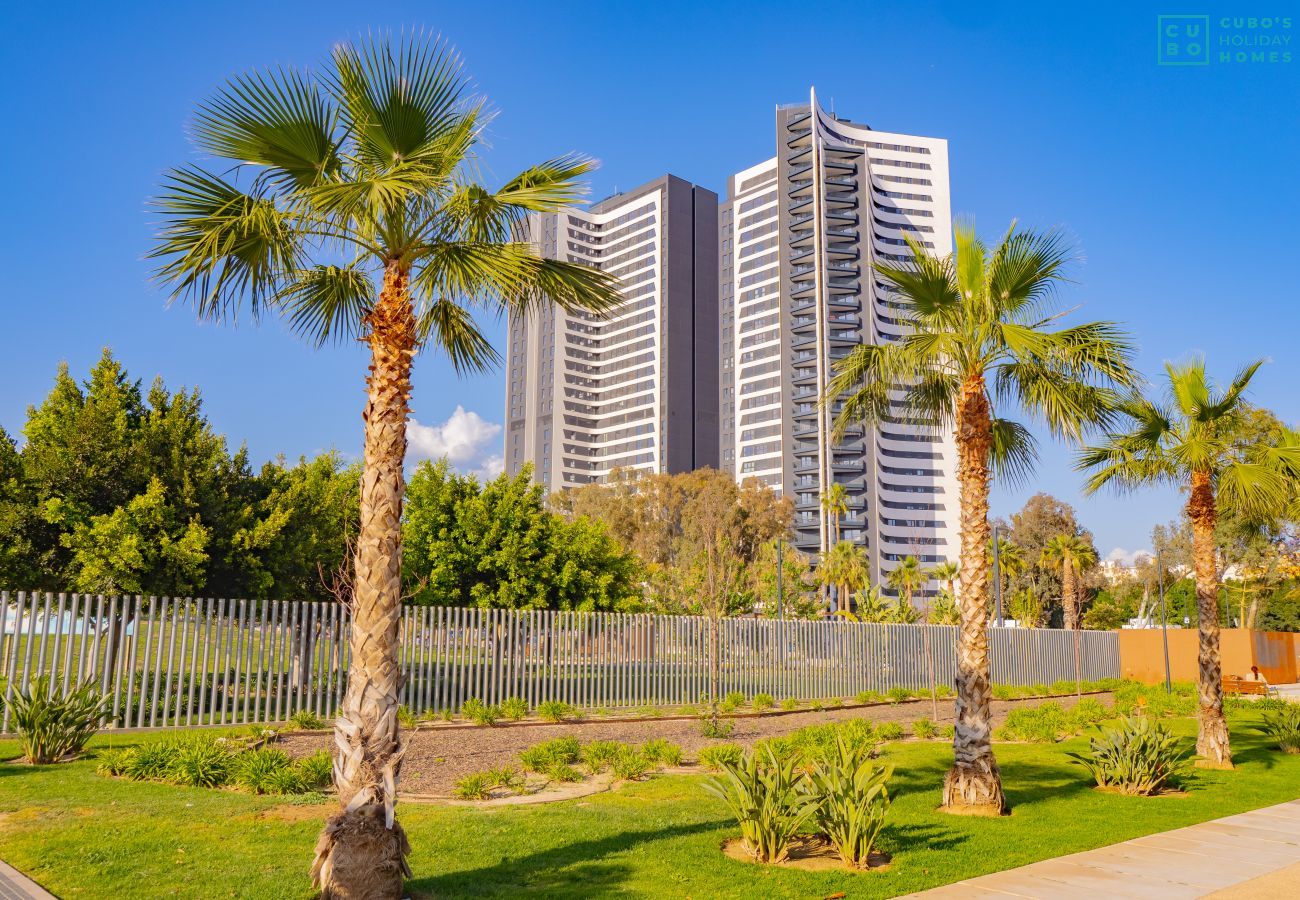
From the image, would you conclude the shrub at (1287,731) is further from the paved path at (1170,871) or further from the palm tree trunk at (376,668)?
the palm tree trunk at (376,668)

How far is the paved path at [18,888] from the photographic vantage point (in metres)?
5.73

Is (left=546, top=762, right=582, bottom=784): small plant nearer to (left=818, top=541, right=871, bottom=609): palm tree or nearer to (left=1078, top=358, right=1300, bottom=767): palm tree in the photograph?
(left=1078, top=358, right=1300, bottom=767): palm tree

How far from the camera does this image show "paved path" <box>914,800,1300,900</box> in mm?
6668

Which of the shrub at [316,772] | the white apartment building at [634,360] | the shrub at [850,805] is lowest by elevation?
the shrub at [316,772]

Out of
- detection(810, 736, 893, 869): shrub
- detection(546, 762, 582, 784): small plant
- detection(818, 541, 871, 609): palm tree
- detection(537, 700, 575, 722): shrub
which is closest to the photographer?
detection(810, 736, 893, 869): shrub

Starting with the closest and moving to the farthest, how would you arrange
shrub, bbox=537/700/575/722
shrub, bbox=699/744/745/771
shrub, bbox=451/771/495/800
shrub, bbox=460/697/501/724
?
1. shrub, bbox=451/771/495/800
2. shrub, bbox=699/744/745/771
3. shrub, bbox=460/697/501/724
4. shrub, bbox=537/700/575/722

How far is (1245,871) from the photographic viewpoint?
747 centimetres

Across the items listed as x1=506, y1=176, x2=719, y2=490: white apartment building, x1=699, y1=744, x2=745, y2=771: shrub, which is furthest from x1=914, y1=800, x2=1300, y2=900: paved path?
x1=506, y1=176, x2=719, y2=490: white apartment building

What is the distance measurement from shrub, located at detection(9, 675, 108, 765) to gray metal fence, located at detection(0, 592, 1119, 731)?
1.53 metres

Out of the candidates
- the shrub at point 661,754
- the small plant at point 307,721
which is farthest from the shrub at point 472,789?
the small plant at point 307,721

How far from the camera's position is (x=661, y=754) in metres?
12.8

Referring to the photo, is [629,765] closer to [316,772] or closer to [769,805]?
[316,772]

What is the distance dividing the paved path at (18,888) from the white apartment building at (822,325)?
103919mm

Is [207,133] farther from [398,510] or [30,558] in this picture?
[30,558]
